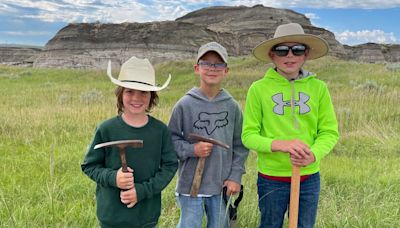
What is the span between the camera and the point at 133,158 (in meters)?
2.55

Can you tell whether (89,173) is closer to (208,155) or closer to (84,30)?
(208,155)

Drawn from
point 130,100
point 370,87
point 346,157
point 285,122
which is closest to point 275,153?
point 285,122

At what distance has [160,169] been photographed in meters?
2.66

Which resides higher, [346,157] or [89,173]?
[89,173]

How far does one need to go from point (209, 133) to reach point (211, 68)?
430 millimetres

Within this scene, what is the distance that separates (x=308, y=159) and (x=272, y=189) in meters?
0.40

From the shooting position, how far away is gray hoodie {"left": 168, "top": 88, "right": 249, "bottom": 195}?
2941mm

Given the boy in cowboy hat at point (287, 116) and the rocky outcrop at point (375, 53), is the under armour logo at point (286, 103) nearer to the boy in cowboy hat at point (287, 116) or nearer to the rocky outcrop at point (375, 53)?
the boy in cowboy hat at point (287, 116)

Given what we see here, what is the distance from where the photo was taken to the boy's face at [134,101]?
8.43ft

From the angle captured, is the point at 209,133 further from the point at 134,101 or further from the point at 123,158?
the point at 123,158

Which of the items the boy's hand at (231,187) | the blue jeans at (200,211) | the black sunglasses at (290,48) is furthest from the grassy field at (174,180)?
the black sunglasses at (290,48)

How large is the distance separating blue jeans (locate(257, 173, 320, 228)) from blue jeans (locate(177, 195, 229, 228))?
0.29 m

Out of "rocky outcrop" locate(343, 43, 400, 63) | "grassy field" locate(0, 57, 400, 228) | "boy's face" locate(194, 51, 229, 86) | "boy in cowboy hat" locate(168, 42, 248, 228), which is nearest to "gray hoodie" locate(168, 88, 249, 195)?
"boy in cowboy hat" locate(168, 42, 248, 228)

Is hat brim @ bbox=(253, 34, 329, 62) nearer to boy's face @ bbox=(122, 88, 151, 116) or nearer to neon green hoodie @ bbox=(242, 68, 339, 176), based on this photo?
neon green hoodie @ bbox=(242, 68, 339, 176)
